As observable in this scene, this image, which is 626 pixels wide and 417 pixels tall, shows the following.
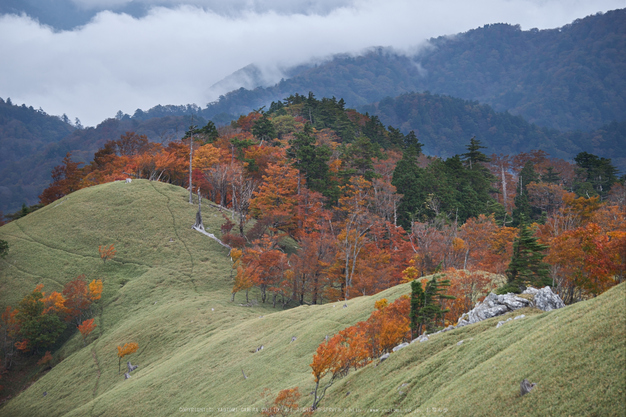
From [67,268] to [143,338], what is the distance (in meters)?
22.9

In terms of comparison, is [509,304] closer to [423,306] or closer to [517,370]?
[423,306]

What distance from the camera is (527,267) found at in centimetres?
2391

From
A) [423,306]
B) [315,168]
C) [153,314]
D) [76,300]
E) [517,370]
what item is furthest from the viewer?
[315,168]

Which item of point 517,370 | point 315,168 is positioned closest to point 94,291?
point 315,168

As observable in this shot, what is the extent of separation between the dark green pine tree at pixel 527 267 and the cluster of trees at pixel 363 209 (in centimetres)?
8

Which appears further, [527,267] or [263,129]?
[263,129]

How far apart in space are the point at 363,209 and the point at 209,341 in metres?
31.5

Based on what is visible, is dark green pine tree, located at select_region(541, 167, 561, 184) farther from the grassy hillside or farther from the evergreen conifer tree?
the evergreen conifer tree

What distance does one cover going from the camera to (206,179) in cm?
7881

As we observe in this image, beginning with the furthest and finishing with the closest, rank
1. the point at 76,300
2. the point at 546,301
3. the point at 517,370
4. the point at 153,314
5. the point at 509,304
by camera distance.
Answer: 1. the point at 76,300
2. the point at 153,314
3. the point at 509,304
4. the point at 546,301
5. the point at 517,370

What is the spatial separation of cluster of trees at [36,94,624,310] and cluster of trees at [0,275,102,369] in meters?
18.8

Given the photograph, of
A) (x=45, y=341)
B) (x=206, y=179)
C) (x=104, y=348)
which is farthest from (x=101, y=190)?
(x=104, y=348)

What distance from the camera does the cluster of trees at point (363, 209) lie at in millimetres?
43031

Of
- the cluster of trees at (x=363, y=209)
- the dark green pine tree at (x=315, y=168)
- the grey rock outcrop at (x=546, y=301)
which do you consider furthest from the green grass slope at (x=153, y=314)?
the dark green pine tree at (x=315, y=168)
